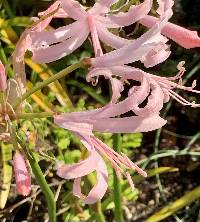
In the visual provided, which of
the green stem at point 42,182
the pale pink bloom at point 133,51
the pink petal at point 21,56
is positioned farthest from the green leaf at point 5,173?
the pale pink bloom at point 133,51

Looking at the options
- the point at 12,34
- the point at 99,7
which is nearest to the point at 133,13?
the point at 99,7

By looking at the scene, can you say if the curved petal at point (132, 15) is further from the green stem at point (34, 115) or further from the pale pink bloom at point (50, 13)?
the green stem at point (34, 115)

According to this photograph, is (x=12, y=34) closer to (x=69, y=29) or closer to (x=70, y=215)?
(x=70, y=215)

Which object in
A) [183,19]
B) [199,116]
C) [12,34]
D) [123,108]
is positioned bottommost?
[199,116]

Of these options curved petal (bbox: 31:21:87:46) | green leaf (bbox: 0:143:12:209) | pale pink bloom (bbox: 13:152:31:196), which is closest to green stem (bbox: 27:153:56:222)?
pale pink bloom (bbox: 13:152:31:196)

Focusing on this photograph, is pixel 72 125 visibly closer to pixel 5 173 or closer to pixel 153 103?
pixel 153 103

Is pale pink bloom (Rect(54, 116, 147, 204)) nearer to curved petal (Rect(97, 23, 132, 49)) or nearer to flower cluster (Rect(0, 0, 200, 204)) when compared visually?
flower cluster (Rect(0, 0, 200, 204))
